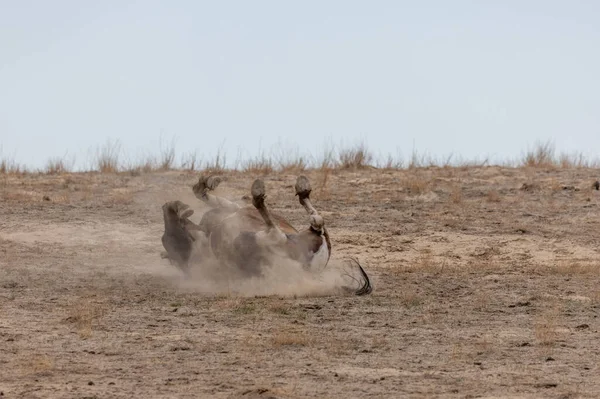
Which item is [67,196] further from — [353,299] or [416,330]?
[416,330]

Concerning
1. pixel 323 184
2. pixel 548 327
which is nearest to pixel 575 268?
pixel 548 327

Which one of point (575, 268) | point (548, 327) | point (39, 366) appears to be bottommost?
point (39, 366)

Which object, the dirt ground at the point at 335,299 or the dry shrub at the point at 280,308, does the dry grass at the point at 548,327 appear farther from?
the dry shrub at the point at 280,308

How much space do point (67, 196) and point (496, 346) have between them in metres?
9.11

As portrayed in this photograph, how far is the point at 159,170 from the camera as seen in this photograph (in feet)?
59.8

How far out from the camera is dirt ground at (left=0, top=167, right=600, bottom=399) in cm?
693

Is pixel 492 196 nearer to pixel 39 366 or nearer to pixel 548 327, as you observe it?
pixel 548 327

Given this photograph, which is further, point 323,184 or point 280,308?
point 323,184

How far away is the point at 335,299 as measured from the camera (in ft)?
32.7

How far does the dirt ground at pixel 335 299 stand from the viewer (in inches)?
273

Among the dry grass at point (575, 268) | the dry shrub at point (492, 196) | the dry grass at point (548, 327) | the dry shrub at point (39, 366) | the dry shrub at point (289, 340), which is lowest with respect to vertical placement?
the dry shrub at point (39, 366)

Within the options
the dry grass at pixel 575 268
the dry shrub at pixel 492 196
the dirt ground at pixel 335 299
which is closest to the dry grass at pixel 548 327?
the dirt ground at pixel 335 299

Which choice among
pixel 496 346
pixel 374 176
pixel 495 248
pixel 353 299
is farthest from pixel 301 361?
pixel 374 176

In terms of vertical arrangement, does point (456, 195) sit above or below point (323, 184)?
below
